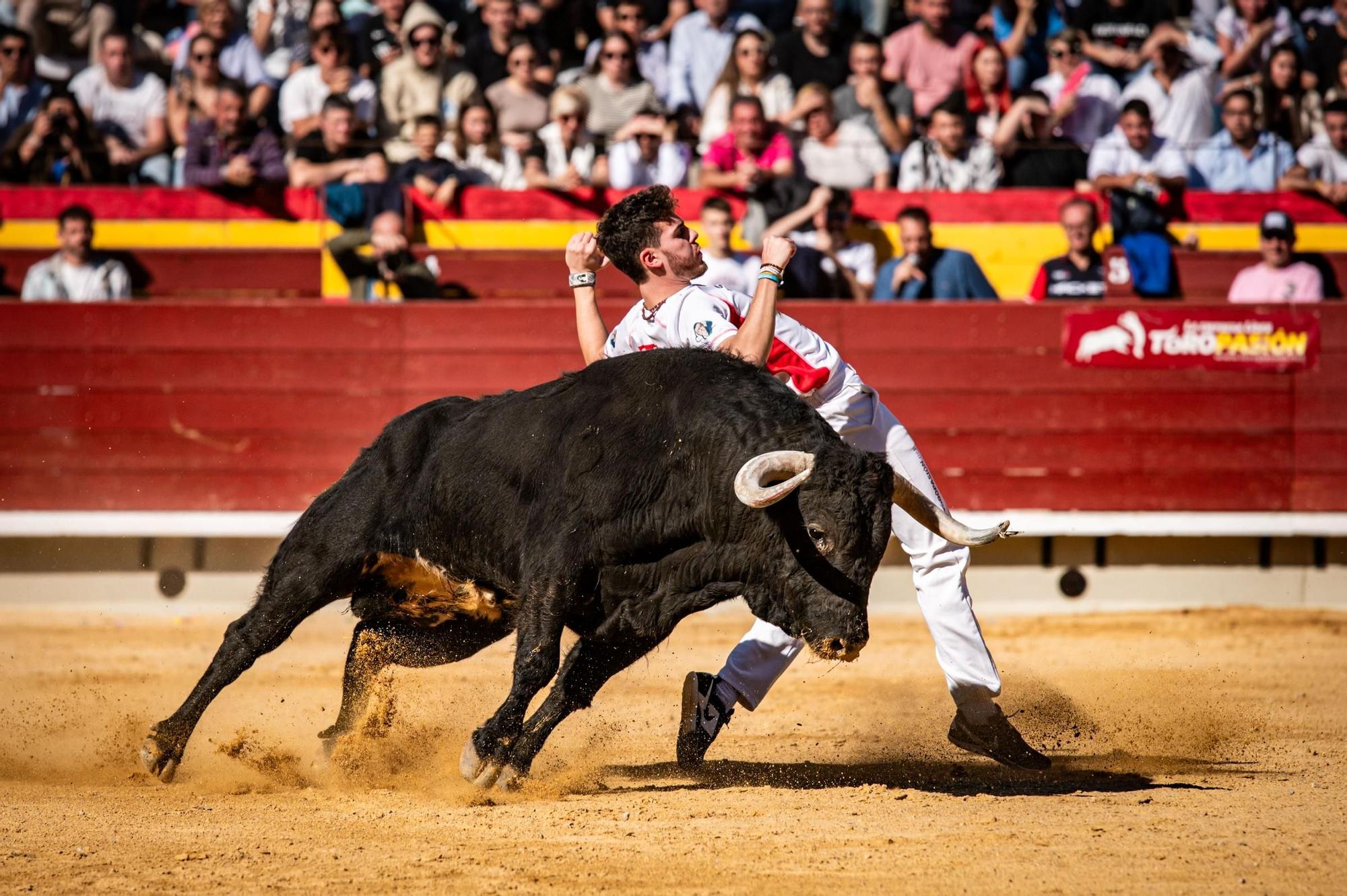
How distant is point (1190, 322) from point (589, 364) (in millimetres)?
4374

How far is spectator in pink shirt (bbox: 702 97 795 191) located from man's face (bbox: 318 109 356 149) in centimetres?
177

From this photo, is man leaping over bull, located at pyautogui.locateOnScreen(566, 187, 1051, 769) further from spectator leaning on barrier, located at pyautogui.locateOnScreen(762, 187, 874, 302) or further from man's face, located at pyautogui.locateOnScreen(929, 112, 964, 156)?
man's face, located at pyautogui.locateOnScreen(929, 112, 964, 156)

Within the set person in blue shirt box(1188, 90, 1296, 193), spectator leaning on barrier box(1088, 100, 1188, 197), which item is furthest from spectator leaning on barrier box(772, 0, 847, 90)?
person in blue shirt box(1188, 90, 1296, 193)

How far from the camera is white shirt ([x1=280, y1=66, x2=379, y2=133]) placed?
26.1 feet

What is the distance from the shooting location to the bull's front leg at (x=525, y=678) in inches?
134

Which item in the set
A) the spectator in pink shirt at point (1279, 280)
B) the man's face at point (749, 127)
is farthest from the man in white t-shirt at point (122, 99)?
the spectator in pink shirt at point (1279, 280)

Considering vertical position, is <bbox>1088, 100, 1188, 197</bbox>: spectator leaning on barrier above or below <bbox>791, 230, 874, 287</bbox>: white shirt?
above

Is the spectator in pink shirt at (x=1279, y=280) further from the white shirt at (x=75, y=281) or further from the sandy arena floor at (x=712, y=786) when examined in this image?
the white shirt at (x=75, y=281)

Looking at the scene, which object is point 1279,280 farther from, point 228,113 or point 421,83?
point 228,113

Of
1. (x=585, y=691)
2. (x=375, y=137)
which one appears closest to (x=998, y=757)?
(x=585, y=691)

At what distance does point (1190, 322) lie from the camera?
724 cm

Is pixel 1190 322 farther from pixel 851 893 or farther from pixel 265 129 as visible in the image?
pixel 851 893

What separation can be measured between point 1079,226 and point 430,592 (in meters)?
4.21

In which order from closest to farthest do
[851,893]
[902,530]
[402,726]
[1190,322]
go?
1. [851,893]
2. [902,530]
3. [402,726]
4. [1190,322]
